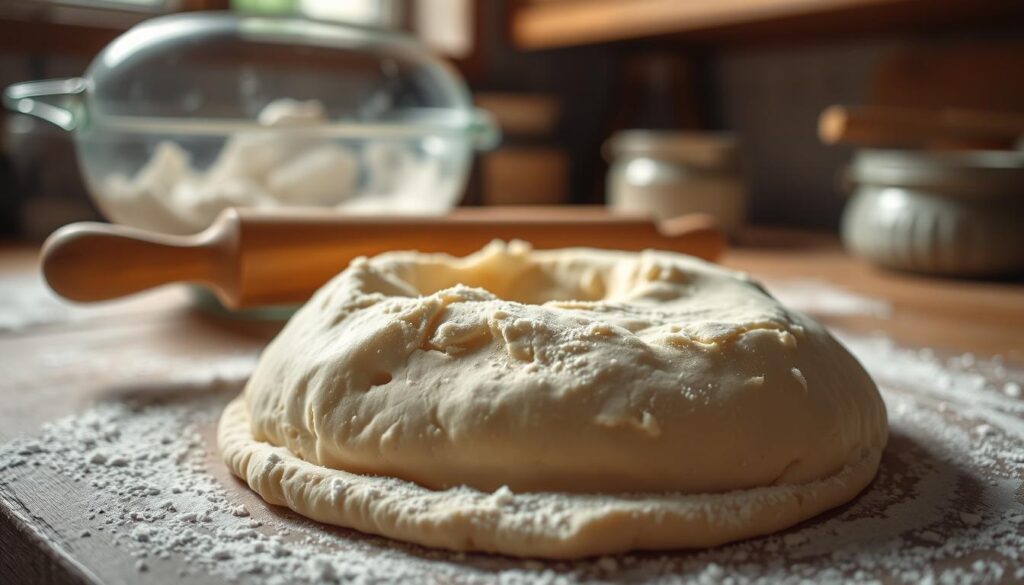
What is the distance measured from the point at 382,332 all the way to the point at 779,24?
66.1 inches

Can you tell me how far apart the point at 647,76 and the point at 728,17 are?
75cm

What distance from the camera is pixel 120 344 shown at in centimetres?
113

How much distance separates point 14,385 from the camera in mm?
937

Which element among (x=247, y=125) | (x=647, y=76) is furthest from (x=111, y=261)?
(x=647, y=76)

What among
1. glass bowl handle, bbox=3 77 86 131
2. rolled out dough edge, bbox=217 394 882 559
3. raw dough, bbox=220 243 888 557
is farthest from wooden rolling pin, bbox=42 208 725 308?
rolled out dough edge, bbox=217 394 882 559

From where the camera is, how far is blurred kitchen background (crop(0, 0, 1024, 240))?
1873 millimetres

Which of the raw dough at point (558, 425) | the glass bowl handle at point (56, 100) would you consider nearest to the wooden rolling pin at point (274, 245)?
the glass bowl handle at point (56, 100)

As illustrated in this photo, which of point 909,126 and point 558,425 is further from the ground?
point 909,126

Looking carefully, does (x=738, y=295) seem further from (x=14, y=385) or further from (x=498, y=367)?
(x=14, y=385)

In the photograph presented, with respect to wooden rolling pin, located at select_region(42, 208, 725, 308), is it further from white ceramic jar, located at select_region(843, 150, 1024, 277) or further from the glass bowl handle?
white ceramic jar, located at select_region(843, 150, 1024, 277)

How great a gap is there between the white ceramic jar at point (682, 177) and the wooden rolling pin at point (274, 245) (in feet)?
2.24

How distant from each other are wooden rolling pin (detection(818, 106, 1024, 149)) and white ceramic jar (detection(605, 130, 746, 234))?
37cm

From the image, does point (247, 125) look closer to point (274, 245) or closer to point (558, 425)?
point (274, 245)

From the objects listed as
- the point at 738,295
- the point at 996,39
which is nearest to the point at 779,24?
the point at 996,39
